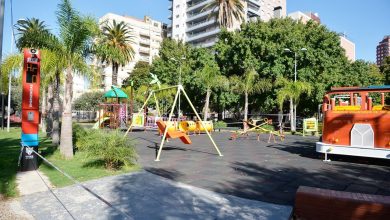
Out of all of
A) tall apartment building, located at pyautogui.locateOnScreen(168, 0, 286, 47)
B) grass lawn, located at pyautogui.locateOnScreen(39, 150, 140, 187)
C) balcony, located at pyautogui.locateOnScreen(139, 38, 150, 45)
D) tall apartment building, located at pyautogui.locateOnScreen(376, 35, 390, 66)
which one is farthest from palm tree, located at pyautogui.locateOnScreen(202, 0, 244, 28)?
tall apartment building, located at pyautogui.locateOnScreen(376, 35, 390, 66)

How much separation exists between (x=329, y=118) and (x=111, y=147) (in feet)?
22.2

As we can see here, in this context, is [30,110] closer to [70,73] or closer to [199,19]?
[70,73]

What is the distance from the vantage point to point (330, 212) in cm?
435

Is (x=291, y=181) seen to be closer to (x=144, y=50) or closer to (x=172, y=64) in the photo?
(x=172, y=64)

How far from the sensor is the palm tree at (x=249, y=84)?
2911 centimetres

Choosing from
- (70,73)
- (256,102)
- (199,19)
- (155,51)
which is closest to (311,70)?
(256,102)

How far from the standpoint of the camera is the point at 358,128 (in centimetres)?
1009

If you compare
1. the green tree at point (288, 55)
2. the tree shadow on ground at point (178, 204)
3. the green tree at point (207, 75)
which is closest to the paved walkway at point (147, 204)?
the tree shadow on ground at point (178, 204)

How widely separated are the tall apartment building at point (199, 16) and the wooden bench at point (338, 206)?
246ft

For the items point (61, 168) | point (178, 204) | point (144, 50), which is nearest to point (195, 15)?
point (144, 50)

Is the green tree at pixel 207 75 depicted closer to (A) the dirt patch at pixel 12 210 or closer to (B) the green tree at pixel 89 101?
(B) the green tree at pixel 89 101

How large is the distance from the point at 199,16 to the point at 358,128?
249ft

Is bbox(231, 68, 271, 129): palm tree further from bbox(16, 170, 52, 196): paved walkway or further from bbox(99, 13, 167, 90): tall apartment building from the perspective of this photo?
bbox(99, 13, 167, 90): tall apartment building

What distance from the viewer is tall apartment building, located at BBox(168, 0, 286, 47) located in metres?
79.5
